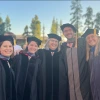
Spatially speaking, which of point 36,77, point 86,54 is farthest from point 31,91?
point 86,54

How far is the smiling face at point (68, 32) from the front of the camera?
526 cm

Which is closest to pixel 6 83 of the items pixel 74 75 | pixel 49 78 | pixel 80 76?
pixel 49 78

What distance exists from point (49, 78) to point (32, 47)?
75cm

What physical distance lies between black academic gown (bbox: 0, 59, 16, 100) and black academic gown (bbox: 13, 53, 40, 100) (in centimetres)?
40

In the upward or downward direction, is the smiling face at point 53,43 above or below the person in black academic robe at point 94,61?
above

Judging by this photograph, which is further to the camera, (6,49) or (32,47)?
(32,47)

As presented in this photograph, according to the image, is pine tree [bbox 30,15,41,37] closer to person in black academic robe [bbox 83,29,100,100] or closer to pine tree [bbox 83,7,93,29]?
pine tree [bbox 83,7,93,29]

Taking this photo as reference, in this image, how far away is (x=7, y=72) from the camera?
362cm

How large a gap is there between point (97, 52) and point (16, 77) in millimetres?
1668

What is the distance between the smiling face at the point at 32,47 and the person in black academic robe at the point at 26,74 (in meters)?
0.03

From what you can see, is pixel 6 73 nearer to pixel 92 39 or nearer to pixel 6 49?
pixel 6 49

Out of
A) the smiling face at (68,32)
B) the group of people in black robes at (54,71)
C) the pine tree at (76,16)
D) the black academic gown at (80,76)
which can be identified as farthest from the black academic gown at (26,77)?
the pine tree at (76,16)

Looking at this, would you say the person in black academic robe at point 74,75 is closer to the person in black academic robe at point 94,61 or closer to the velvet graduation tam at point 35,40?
the person in black academic robe at point 94,61

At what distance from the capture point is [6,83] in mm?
3564
